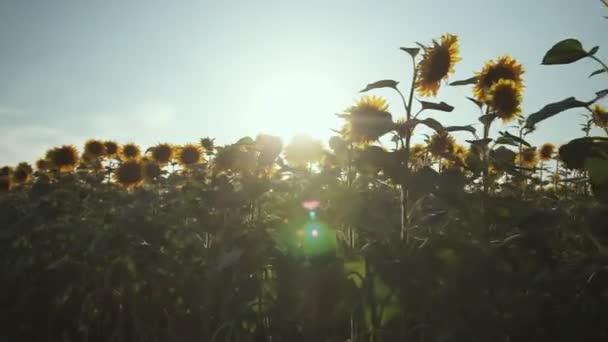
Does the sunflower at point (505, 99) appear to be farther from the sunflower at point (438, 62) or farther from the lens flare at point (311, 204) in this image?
the lens flare at point (311, 204)

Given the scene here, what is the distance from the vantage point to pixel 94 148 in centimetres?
943

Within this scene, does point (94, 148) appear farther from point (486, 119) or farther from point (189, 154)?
point (486, 119)

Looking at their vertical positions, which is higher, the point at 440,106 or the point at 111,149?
the point at 111,149

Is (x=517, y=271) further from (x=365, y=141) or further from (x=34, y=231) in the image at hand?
(x=34, y=231)

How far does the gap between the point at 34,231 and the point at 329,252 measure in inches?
146

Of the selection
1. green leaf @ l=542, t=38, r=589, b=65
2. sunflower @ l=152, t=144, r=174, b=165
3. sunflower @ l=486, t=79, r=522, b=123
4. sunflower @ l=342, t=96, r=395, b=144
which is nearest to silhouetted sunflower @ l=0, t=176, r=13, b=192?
sunflower @ l=152, t=144, r=174, b=165

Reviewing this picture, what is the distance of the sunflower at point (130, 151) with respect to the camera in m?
9.39

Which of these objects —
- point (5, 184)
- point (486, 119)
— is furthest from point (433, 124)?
point (5, 184)

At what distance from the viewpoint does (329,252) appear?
2182mm

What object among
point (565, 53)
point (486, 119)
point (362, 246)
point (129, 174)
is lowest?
point (362, 246)

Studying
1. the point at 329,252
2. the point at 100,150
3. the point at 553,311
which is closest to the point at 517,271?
the point at 553,311

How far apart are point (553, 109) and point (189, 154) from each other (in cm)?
616

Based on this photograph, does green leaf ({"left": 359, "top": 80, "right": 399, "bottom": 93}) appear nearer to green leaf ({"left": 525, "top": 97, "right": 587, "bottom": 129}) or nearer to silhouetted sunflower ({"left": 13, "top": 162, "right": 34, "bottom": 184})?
green leaf ({"left": 525, "top": 97, "right": 587, "bottom": 129})

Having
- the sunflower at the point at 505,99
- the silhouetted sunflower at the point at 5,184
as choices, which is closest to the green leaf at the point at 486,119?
the sunflower at the point at 505,99
